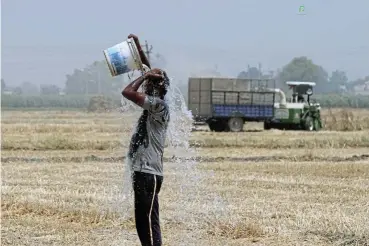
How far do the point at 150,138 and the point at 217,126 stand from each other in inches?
1060

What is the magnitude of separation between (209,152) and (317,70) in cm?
7764

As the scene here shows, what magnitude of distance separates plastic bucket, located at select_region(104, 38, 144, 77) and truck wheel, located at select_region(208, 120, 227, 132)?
2638 centimetres

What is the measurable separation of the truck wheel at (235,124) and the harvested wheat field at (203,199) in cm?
1094

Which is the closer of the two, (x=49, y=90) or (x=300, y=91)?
(x=300, y=91)

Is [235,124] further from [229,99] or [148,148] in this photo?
[148,148]

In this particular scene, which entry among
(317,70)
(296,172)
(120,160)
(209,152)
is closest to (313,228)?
(296,172)

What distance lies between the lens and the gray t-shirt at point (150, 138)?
21.5 ft

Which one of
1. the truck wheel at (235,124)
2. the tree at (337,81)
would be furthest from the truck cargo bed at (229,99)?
the tree at (337,81)

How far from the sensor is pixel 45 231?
882 cm

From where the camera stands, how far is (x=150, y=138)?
6.59m

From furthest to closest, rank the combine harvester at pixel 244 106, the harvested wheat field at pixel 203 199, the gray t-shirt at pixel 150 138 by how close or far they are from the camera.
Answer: the combine harvester at pixel 244 106
the harvested wheat field at pixel 203 199
the gray t-shirt at pixel 150 138

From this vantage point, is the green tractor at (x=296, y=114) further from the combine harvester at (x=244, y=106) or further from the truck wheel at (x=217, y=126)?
the truck wheel at (x=217, y=126)

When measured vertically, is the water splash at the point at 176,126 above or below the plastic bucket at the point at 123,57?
below

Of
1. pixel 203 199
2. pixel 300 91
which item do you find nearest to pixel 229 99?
pixel 300 91
